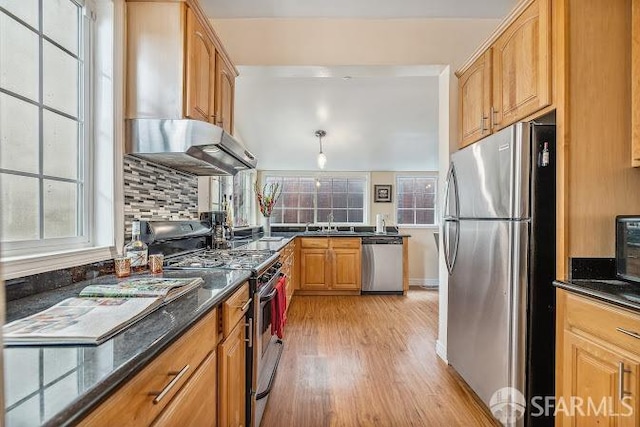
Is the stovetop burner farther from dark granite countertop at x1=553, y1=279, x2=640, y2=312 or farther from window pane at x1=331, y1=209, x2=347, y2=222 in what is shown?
window pane at x1=331, y1=209, x2=347, y2=222

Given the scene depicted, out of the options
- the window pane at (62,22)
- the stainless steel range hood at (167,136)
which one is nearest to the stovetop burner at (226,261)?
the stainless steel range hood at (167,136)

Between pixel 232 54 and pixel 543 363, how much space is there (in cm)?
288

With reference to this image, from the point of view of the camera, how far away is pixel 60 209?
4.70 feet

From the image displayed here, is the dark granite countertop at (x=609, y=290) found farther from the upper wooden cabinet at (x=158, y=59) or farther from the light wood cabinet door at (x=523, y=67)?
the upper wooden cabinet at (x=158, y=59)

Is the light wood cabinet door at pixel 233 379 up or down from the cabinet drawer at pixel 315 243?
down

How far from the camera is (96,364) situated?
2.06 ft

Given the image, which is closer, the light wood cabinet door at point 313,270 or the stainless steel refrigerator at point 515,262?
the stainless steel refrigerator at point 515,262

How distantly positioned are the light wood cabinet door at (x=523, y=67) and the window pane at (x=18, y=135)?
7.16 ft

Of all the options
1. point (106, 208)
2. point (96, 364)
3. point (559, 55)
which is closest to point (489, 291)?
point (559, 55)

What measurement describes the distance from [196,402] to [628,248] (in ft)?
5.81

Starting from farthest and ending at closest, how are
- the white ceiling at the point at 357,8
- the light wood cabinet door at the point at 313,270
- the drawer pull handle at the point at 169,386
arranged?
the light wood cabinet door at the point at 313,270, the white ceiling at the point at 357,8, the drawer pull handle at the point at 169,386

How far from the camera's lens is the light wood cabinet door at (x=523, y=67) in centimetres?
156

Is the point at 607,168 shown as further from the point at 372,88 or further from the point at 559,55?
the point at 372,88

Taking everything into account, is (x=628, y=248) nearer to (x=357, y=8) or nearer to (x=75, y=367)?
(x=75, y=367)
